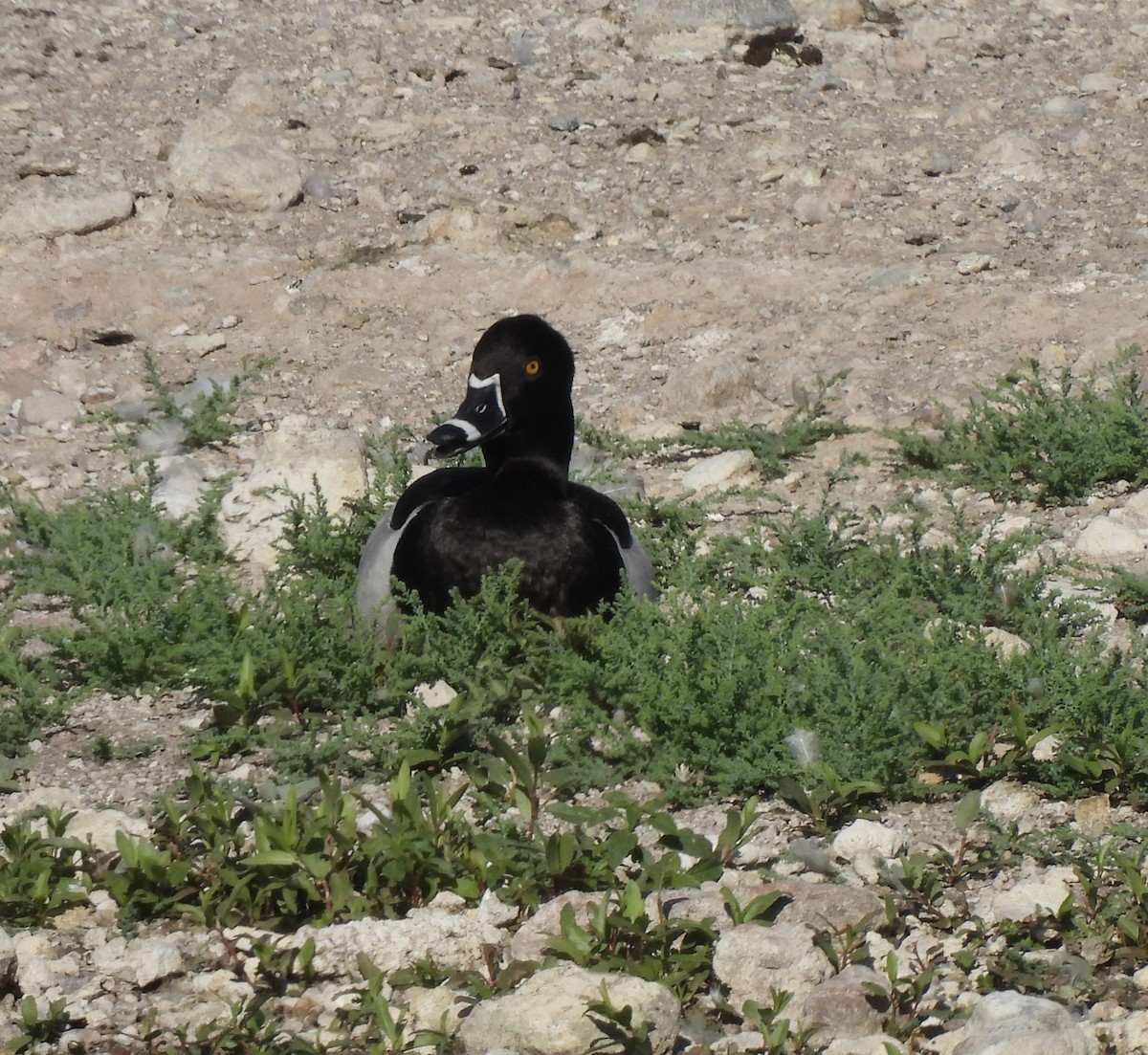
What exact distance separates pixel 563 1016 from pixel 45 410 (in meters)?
4.71

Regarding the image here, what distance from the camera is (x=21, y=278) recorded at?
7.90m

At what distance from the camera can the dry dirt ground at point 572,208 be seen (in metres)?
7.05

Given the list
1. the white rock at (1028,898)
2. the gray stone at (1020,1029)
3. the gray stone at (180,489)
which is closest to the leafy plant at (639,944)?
the gray stone at (1020,1029)

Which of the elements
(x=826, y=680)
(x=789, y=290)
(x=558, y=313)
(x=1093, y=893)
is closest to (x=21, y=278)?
(x=558, y=313)

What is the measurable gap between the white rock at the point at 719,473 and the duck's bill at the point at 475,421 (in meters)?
1.30

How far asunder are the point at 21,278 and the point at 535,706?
477 centimetres

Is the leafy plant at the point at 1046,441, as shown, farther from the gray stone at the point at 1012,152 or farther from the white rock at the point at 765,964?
the white rock at the point at 765,964

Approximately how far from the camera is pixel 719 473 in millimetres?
6137

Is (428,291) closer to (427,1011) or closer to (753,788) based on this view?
(753,788)

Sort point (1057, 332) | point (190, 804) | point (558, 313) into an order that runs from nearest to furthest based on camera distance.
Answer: point (190, 804)
point (1057, 332)
point (558, 313)

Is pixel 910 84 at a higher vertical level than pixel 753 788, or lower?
higher

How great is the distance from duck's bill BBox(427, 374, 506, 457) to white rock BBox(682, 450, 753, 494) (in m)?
1.30

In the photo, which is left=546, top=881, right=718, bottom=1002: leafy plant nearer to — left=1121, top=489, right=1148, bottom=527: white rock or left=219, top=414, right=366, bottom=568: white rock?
left=219, top=414, right=366, bottom=568: white rock

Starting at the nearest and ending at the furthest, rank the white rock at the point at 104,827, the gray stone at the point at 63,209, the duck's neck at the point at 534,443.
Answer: the white rock at the point at 104,827, the duck's neck at the point at 534,443, the gray stone at the point at 63,209
